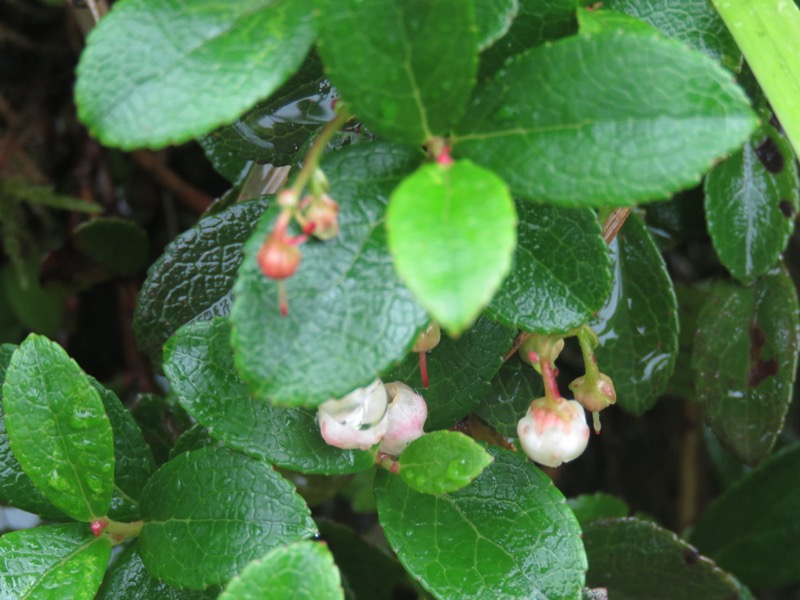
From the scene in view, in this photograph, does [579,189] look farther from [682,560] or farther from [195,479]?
[682,560]

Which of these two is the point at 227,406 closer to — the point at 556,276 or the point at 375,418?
the point at 375,418

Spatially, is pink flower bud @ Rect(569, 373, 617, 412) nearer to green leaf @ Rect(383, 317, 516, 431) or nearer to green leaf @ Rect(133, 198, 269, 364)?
green leaf @ Rect(383, 317, 516, 431)

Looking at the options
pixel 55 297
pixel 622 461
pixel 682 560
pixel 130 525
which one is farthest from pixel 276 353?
pixel 622 461

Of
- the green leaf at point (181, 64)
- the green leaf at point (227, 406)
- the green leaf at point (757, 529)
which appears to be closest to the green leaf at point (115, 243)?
the green leaf at point (227, 406)

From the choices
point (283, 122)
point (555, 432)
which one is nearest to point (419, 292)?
point (555, 432)

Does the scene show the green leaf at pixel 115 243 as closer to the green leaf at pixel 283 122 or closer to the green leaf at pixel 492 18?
the green leaf at pixel 283 122

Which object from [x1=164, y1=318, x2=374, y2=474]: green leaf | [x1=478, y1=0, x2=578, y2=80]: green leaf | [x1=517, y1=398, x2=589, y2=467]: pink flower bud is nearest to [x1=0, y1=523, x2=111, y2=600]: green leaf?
[x1=164, y1=318, x2=374, y2=474]: green leaf

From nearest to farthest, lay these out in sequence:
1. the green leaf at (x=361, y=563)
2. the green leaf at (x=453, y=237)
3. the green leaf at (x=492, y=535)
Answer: the green leaf at (x=453, y=237)
the green leaf at (x=492, y=535)
the green leaf at (x=361, y=563)
